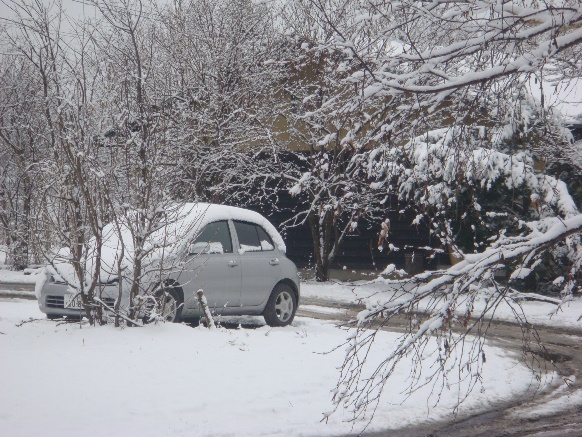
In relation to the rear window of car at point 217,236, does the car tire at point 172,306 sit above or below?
below

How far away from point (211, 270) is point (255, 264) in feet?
3.08

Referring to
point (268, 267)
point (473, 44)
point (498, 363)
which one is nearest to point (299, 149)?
point (268, 267)

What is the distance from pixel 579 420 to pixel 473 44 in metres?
3.83

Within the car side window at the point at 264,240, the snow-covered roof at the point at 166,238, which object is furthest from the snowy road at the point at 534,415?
the car side window at the point at 264,240

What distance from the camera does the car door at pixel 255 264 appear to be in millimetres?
11633

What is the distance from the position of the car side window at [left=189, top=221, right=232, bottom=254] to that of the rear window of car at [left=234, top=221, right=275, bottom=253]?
25 cm

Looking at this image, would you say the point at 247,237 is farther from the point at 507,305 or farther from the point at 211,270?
the point at 507,305

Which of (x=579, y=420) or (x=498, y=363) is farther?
(x=498, y=363)

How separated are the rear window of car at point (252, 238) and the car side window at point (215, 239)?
25cm

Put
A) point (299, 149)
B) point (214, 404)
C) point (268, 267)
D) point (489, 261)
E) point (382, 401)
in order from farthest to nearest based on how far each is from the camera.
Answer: point (299, 149) < point (268, 267) < point (382, 401) < point (214, 404) < point (489, 261)

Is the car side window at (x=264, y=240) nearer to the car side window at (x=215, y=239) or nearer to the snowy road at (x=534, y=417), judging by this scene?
the car side window at (x=215, y=239)

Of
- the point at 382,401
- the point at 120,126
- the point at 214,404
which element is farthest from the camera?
the point at 120,126

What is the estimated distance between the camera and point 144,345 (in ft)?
26.8

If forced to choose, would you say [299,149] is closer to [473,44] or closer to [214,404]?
[214,404]
